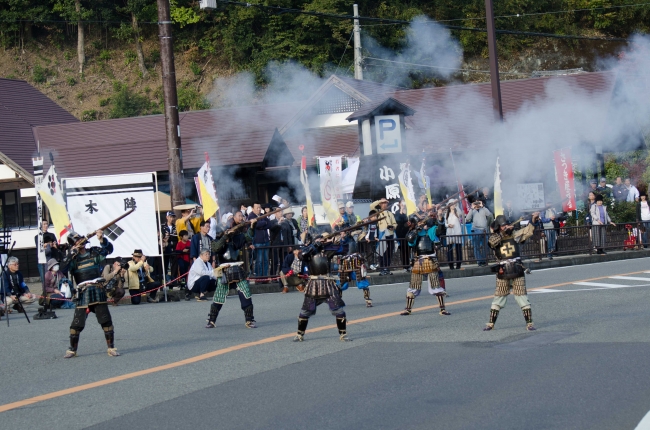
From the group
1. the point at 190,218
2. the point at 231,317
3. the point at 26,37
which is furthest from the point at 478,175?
the point at 26,37

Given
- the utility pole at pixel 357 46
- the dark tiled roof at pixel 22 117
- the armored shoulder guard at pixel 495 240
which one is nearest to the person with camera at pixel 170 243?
the armored shoulder guard at pixel 495 240

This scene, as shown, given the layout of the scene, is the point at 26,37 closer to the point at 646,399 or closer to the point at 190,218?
the point at 190,218

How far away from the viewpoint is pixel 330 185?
21.4 meters

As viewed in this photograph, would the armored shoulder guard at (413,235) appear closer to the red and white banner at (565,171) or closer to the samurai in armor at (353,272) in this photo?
the samurai in armor at (353,272)

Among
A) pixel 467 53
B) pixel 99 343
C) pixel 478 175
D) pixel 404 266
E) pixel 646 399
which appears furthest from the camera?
pixel 467 53

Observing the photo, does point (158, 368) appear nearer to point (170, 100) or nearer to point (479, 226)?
point (170, 100)

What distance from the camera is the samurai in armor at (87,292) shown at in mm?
11680

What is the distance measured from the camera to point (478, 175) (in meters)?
27.2

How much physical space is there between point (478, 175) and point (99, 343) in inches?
661

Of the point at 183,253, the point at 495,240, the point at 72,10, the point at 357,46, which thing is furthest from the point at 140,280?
the point at 72,10

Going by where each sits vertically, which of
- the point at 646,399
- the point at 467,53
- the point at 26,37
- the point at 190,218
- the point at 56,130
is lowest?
the point at 646,399

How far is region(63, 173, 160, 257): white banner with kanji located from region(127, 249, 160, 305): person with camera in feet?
0.68

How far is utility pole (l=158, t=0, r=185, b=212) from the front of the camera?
1944 centimetres

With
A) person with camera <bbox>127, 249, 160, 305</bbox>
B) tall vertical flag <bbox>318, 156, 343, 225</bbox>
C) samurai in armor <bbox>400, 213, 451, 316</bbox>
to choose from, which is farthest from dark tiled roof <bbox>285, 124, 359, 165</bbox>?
samurai in armor <bbox>400, 213, 451, 316</bbox>
